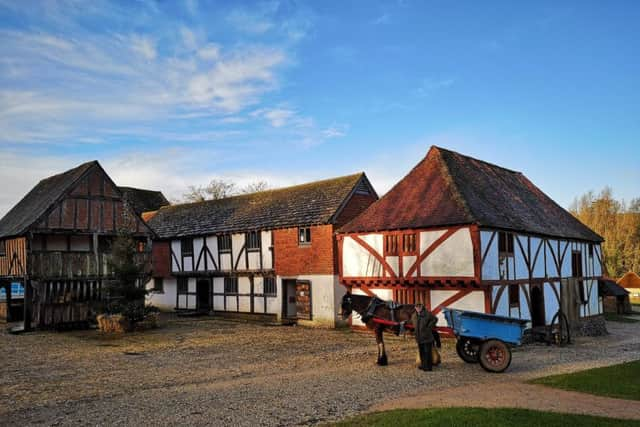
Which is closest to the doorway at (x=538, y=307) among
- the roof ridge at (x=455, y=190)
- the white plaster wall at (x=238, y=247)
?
the roof ridge at (x=455, y=190)

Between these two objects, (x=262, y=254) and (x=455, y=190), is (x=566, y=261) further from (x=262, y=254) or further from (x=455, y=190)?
(x=262, y=254)

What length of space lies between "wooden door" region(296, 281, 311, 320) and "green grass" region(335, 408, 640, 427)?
16.0 meters

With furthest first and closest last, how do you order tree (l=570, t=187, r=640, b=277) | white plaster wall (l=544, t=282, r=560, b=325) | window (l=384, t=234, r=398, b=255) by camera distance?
tree (l=570, t=187, r=640, b=277), white plaster wall (l=544, t=282, r=560, b=325), window (l=384, t=234, r=398, b=255)

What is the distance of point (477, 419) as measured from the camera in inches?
328

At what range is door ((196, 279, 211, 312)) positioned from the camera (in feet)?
102

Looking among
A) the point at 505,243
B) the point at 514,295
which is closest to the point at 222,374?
the point at 505,243

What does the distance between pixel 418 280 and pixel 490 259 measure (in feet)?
8.90

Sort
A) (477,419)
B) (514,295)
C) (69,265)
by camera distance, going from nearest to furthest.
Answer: (477,419) → (514,295) → (69,265)

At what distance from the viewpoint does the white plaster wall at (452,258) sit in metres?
19.0

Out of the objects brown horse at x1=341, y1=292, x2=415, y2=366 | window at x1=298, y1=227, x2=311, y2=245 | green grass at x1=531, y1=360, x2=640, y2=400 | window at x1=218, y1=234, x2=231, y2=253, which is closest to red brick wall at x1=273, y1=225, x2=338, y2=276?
window at x1=298, y1=227, x2=311, y2=245

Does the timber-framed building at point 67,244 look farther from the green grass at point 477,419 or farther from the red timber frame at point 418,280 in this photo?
the green grass at point 477,419

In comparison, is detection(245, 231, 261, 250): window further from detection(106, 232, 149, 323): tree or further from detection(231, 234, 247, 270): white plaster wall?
detection(106, 232, 149, 323): tree

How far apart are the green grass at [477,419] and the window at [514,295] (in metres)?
12.0

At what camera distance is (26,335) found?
2167cm
